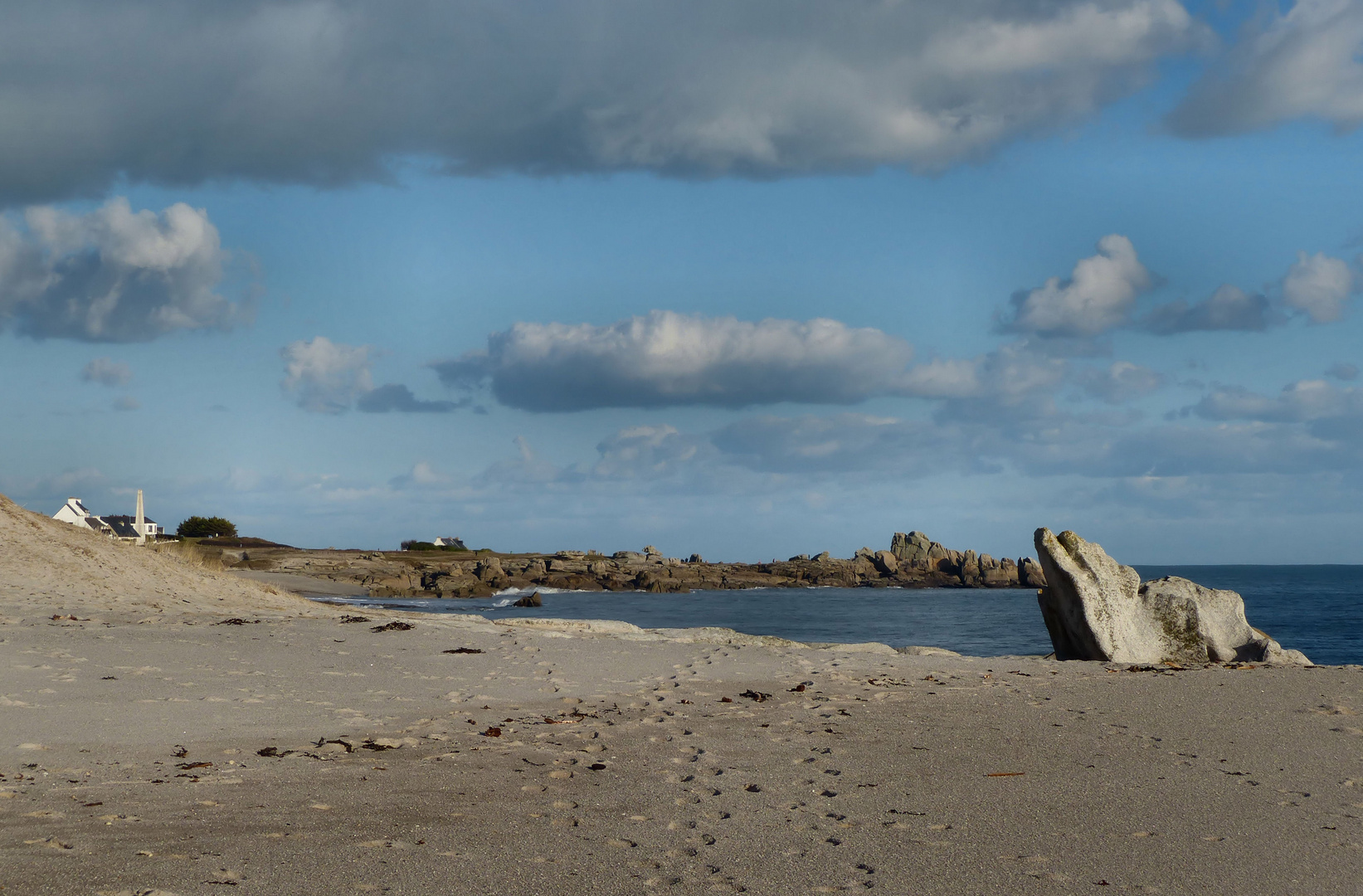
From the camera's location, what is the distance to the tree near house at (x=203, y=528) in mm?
108000

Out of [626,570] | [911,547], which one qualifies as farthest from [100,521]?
[911,547]

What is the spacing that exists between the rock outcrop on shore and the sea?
3351mm

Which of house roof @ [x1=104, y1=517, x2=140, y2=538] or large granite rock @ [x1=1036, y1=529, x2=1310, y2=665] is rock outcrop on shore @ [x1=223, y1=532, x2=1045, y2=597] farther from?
large granite rock @ [x1=1036, y1=529, x2=1310, y2=665]

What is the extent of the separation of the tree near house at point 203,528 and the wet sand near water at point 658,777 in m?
104

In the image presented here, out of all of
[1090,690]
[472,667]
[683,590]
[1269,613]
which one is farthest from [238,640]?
[683,590]

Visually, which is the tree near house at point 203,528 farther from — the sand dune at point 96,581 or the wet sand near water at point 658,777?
the wet sand near water at point 658,777

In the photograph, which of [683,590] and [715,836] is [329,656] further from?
[683,590]

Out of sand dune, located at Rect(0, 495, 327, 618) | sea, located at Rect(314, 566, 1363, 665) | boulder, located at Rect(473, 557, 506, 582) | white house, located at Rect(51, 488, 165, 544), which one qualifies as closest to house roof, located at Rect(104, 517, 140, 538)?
white house, located at Rect(51, 488, 165, 544)

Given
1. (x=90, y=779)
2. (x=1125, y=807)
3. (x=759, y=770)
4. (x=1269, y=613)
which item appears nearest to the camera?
(x=1125, y=807)

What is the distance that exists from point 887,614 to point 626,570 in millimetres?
42922

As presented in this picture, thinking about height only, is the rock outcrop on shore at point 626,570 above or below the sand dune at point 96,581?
below

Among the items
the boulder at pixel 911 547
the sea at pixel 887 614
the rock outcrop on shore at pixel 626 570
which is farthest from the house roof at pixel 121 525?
the boulder at pixel 911 547

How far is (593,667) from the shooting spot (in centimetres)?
1477

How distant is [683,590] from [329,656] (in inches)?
3167
